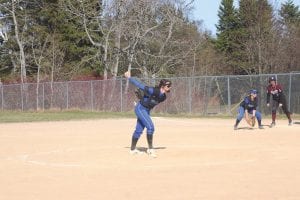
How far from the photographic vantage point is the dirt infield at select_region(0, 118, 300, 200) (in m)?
8.54

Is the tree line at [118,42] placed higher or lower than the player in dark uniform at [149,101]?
higher

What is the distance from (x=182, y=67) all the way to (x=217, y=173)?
4697cm

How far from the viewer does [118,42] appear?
160 feet

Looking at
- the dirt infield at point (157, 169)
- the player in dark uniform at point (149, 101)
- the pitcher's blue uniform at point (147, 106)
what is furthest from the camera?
the pitcher's blue uniform at point (147, 106)

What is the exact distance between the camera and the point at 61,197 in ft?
27.1

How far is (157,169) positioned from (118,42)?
38.3m

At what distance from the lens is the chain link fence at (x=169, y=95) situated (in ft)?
106

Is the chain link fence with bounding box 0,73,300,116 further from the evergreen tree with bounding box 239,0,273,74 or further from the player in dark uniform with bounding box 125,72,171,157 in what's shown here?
the player in dark uniform with bounding box 125,72,171,157

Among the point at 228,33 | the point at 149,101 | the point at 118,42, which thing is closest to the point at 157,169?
the point at 149,101

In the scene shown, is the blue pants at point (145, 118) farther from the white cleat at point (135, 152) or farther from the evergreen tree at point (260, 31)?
the evergreen tree at point (260, 31)

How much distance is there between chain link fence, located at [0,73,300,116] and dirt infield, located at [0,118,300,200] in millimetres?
14965

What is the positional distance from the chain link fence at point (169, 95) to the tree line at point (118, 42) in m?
5.91

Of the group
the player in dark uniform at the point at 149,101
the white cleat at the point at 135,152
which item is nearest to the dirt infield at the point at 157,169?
the white cleat at the point at 135,152

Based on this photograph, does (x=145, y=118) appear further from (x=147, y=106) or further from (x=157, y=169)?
(x=157, y=169)
